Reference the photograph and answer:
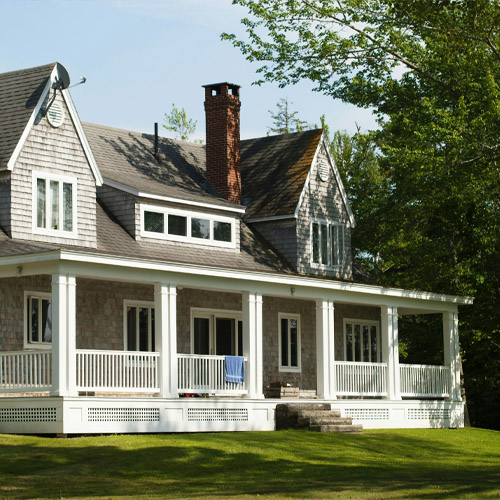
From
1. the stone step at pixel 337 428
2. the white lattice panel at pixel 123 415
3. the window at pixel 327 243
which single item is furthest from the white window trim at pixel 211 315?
the white lattice panel at pixel 123 415

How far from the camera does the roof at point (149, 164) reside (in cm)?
2984

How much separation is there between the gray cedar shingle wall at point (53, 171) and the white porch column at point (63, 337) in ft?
8.58

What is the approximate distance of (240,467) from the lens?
19859mm

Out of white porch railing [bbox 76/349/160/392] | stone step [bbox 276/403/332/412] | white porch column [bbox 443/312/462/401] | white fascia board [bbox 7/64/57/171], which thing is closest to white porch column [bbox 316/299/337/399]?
stone step [bbox 276/403/332/412]

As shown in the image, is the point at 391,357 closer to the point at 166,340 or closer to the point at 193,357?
the point at 193,357

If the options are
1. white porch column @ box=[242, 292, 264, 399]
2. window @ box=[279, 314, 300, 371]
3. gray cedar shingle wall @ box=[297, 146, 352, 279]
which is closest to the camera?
white porch column @ box=[242, 292, 264, 399]

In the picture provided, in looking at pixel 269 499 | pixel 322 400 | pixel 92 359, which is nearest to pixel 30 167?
pixel 92 359

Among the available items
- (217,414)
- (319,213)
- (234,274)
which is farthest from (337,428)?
(319,213)

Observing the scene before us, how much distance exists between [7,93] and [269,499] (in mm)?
15092

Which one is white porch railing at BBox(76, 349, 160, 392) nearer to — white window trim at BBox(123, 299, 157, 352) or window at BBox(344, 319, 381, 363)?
white window trim at BBox(123, 299, 157, 352)

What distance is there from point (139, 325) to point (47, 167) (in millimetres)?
4985

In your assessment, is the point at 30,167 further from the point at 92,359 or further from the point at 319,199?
the point at 319,199

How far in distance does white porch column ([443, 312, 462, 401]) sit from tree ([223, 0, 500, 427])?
2.10 meters

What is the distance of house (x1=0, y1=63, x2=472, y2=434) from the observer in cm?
2383
